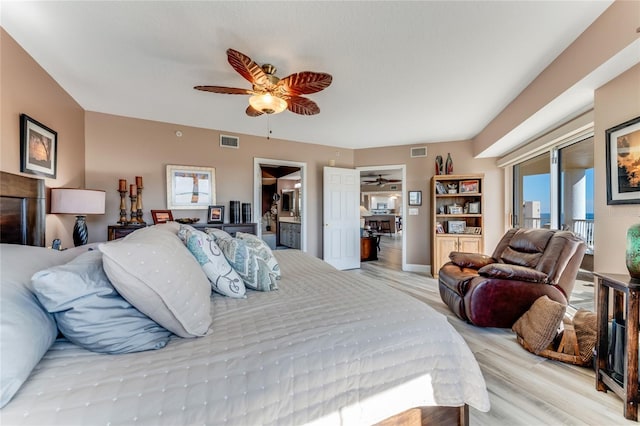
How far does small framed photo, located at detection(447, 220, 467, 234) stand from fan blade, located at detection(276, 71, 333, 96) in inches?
151

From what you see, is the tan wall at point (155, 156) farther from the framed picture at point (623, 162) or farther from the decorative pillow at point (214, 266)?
the framed picture at point (623, 162)

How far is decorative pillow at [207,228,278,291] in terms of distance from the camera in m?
1.54

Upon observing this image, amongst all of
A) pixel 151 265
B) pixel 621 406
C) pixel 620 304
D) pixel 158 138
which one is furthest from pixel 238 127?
pixel 621 406

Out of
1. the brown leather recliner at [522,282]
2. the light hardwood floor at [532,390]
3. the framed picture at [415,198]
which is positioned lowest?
the light hardwood floor at [532,390]

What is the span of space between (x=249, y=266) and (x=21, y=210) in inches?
62.5

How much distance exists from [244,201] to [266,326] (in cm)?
360

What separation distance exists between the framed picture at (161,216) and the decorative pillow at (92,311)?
9.76 feet

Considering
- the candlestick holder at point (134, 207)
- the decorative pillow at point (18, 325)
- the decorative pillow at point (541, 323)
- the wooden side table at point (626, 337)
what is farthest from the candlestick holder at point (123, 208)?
the wooden side table at point (626, 337)

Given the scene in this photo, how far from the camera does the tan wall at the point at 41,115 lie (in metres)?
1.87

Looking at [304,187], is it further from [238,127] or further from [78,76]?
[78,76]

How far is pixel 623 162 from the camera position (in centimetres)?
186

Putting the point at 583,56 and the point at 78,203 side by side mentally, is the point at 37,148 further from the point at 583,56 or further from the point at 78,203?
the point at 583,56

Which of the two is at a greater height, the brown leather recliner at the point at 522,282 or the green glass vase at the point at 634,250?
the green glass vase at the point at 634,250

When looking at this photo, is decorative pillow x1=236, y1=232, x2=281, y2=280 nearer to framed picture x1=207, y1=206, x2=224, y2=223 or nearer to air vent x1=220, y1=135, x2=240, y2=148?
framed picture x1=207, y1=206, x2=224, y2=223
